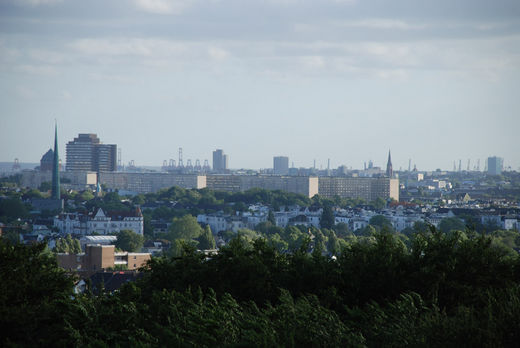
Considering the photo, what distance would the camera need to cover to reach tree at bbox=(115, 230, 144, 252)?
2790 inches

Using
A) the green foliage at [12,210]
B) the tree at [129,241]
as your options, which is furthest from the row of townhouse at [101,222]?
the tree at [129,241]

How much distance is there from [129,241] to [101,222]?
22174 millimetres

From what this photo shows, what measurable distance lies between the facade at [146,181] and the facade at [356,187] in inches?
1069

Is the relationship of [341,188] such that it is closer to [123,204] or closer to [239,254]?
[123,204]

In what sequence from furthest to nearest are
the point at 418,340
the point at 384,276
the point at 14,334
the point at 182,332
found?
1. the point at 384,276
2. the point at 14,334
3. the point at 182,332
4. the point at 418,340

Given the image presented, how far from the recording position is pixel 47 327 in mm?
19375

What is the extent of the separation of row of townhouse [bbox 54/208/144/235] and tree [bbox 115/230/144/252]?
54.7ft

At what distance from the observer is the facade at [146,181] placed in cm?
18938

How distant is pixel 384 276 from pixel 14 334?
7839mm

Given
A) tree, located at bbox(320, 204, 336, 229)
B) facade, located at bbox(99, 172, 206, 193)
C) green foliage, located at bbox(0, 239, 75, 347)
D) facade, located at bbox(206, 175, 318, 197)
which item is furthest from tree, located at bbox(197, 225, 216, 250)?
facade, located at bbox(99, 172, 206, 193)

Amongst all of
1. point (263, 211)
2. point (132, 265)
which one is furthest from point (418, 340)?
point (263, 211)

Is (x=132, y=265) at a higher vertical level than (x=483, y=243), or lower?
lower

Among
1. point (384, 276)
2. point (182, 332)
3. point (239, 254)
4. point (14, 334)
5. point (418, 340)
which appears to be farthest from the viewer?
point (239, 254)

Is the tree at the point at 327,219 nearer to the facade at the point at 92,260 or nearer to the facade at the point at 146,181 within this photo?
the facade at the point at 92,260
